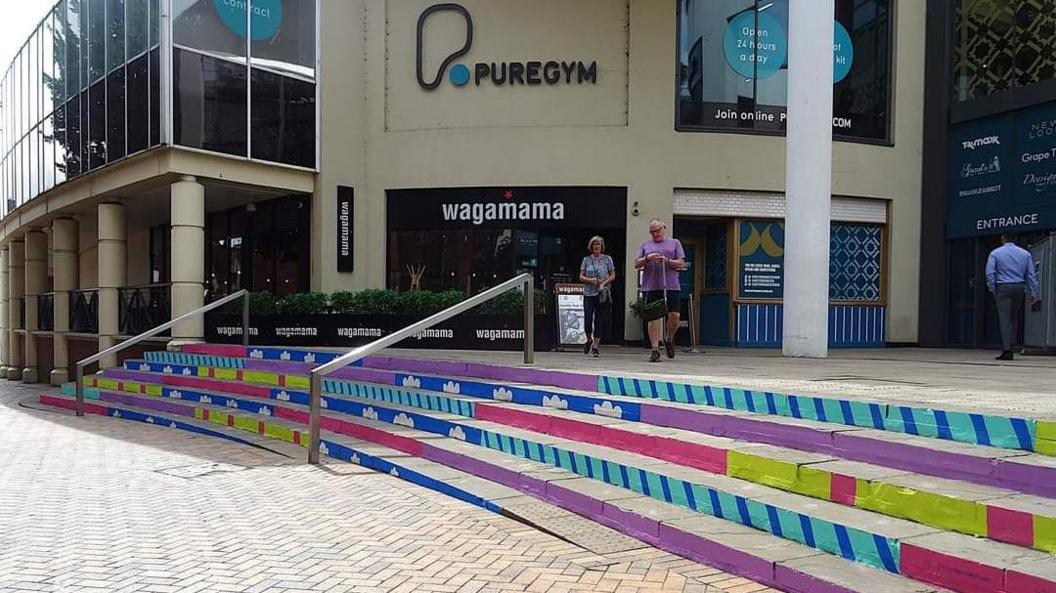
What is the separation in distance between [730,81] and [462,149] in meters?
5.12

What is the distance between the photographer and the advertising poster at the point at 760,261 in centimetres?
1410

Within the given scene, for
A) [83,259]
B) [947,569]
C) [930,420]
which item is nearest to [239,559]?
[947,569]

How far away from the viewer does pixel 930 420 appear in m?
4.25

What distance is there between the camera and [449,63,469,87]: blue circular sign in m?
14.7

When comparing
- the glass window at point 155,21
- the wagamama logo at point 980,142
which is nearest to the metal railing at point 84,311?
the glass window at point 155,21

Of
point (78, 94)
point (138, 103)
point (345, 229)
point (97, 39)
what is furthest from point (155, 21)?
point (78, 94)

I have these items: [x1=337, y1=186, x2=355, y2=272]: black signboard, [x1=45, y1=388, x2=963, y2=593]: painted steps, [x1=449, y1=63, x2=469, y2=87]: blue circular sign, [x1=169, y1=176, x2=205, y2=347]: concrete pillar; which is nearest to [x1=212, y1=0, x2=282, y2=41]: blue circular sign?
[x1=169, y1=176, x2=205, y2=347]: concrete pillar

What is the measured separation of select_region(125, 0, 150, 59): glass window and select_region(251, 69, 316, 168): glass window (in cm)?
220

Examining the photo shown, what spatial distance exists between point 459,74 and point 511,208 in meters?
2.78

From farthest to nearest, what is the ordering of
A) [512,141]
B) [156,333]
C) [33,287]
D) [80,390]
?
[33,287], [512,141], [156,333], [80,390]

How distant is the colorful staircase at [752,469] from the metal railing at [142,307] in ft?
26.2

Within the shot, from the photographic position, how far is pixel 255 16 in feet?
47.2

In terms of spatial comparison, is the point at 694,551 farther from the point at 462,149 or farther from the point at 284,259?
the point at 284,259

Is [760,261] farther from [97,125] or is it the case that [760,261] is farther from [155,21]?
[97,125]
